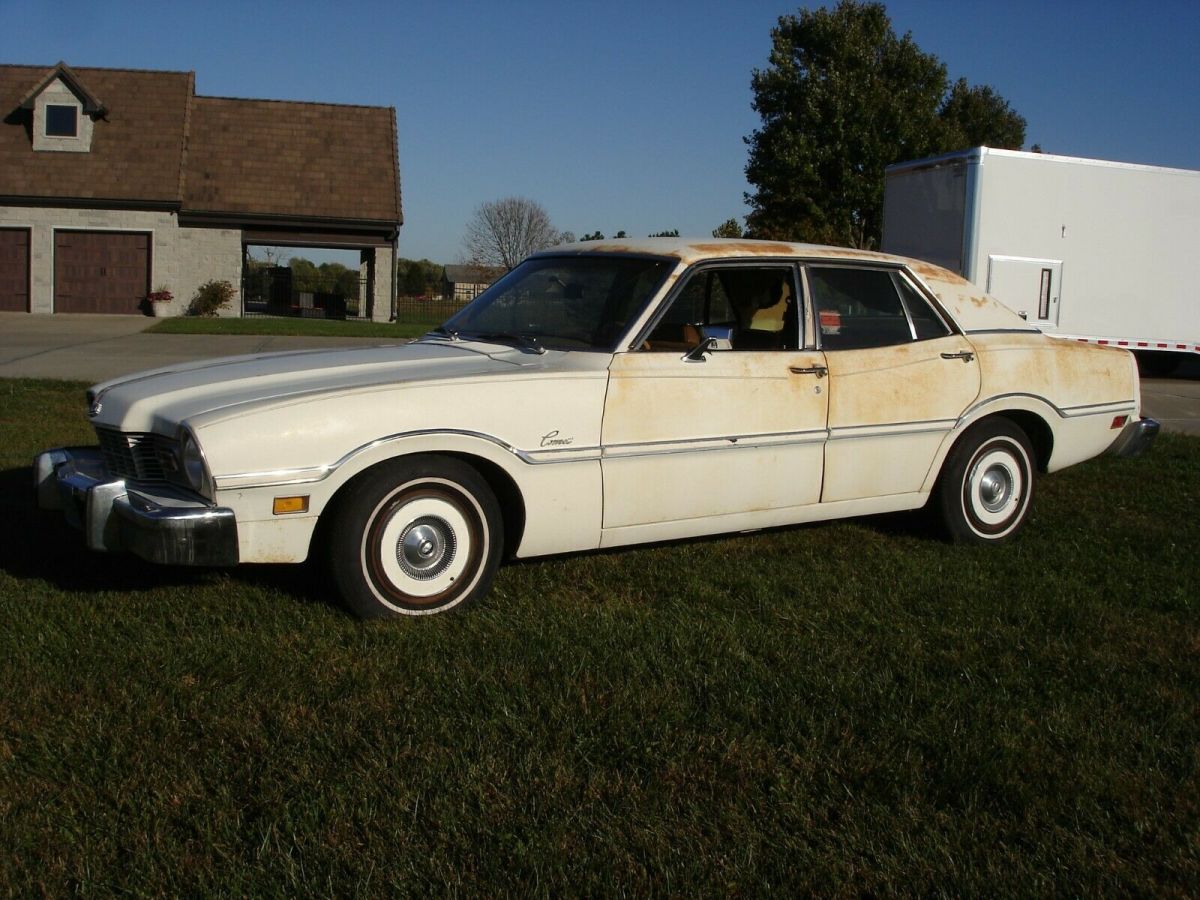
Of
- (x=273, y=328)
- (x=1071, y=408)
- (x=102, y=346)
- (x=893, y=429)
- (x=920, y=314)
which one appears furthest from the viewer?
(x=273, y=328)

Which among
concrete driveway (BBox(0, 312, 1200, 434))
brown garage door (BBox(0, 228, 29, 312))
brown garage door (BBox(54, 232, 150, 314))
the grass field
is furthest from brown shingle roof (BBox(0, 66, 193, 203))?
the grass field

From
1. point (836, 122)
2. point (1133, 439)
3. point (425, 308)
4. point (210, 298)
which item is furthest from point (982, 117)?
point (1133, 439)

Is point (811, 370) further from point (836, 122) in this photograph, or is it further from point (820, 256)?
point (836, 122)

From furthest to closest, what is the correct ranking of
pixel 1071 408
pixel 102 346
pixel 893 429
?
1. pixel 102 346
2. pixel 1071 408
3. pixel 893 429

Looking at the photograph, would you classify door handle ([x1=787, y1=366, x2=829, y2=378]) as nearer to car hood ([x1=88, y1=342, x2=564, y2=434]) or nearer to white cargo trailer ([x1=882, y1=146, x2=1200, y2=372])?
car hood ([x1=88, y1=342, x2=564, y2=434])

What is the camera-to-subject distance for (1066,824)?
308cm

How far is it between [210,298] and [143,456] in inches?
1015

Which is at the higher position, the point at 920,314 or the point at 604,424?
the point at 920,314

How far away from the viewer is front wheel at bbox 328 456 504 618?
4.46 metres

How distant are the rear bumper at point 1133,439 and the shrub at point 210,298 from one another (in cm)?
2564

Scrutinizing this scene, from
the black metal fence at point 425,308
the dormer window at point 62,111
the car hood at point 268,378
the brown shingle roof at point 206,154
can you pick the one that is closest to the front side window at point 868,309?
the car hood at point 268,378

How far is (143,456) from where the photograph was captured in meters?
4.66

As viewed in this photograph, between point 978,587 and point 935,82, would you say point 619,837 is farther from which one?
point 935,82

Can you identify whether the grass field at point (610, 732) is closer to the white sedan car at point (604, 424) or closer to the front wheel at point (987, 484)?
the white sedan car at point (604, 424)
